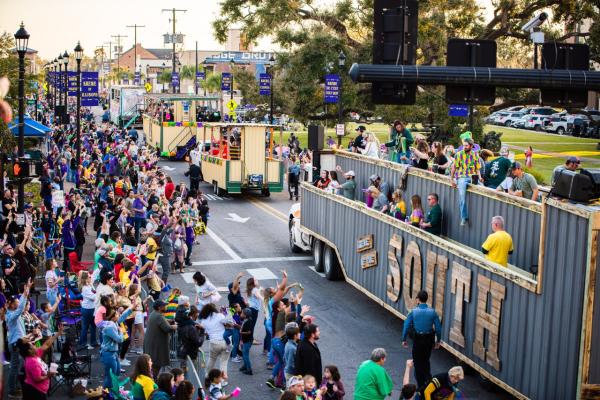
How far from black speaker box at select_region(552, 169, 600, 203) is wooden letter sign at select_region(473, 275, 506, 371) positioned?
206cm

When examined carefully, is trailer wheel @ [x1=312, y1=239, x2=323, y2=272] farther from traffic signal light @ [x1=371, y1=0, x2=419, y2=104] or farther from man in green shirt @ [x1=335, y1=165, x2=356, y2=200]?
traffic signal light @ [x1=371, y1=0, x2=419, y2=104]

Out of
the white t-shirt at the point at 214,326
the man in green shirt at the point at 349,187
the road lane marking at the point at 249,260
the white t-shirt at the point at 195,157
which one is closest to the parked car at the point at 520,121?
the white t-shirt at the point at 195,157

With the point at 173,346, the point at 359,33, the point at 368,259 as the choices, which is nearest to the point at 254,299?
the point at 173,346

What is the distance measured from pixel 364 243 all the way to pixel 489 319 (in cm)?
594

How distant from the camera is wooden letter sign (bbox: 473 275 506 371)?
42.4 ft

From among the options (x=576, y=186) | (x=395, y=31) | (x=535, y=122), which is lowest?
(x=535, y=122)

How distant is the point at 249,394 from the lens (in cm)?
1346

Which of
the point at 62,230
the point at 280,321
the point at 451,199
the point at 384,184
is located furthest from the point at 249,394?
the point at 62,230

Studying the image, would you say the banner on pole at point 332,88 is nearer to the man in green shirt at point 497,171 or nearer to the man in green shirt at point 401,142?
the man in green shirt at point 401,142

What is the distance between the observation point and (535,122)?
75.6 metres

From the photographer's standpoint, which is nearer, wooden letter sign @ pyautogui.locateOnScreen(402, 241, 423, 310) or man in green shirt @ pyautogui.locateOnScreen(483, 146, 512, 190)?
wooden letter sign @ pyautogui.locateOnScreen(402, 241, 423, 310)

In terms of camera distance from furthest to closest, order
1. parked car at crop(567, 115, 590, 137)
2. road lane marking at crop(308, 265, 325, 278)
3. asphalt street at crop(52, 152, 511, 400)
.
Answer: parked car at crop(567, 115, 590, 137) → road lane marking at crop(308, 265, 325, 278) → asphalt street at crop(52, 152, 511, 400)

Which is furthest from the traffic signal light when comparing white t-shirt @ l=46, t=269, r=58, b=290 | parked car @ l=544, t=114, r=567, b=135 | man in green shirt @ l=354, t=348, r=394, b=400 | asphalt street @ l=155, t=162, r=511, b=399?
parked car @ l=544, t=114, r=567, b=135

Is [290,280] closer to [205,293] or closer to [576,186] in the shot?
[205,293]
